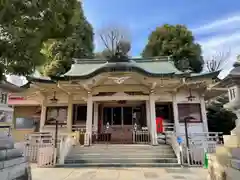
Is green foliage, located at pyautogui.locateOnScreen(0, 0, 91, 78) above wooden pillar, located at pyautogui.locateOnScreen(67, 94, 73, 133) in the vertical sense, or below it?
above

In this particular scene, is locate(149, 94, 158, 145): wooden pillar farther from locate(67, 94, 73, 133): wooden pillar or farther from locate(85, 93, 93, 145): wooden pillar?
locate(67, 94, 73, 133): wooden pillar

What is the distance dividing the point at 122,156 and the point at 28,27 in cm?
618

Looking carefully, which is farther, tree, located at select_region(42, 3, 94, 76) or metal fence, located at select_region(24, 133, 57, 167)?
tree, located at select_region(42, 3, 94, 76)

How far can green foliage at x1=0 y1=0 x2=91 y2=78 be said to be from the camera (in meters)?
3.58

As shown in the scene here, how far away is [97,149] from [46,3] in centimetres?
665

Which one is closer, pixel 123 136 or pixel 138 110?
pixel 123 136

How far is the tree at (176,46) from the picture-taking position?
71.5ft

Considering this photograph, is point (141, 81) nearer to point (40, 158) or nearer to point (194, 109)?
point (194, 109)

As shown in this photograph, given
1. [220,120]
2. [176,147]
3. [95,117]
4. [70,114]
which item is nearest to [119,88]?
[95,117]

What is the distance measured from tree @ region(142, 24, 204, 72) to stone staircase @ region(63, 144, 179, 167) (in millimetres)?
13849

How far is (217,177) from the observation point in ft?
12.5

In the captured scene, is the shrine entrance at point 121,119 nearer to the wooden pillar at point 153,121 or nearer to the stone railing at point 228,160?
the wooden pillar at point 153,121

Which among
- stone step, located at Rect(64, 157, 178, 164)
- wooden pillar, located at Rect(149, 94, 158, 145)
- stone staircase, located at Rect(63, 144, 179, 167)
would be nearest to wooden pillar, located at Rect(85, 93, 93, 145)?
stone staircase, located at Rect(63, 144, 179, 167)

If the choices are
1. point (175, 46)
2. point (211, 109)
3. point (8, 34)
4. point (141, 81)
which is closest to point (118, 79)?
Answer: point (141, 81)
